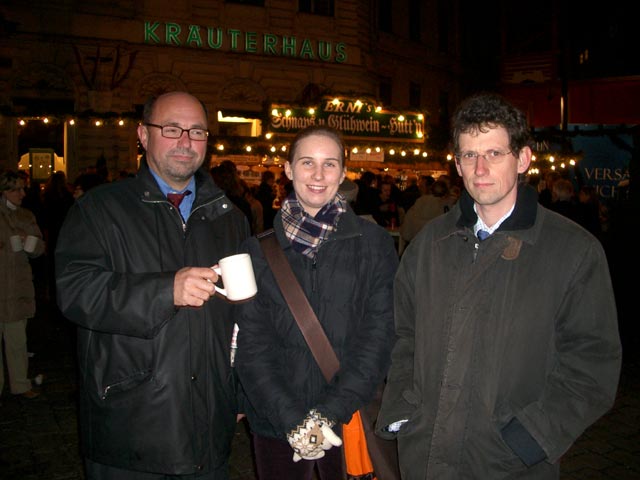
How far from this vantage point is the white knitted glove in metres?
2.35

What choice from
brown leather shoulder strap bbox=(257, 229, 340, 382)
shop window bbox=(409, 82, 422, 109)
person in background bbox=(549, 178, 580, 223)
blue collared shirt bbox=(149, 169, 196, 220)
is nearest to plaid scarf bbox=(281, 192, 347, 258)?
brown leather shoulder strap bbox=(257, 229, 340, 382)

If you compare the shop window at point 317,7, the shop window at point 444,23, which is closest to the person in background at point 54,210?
the shop window at point 317,7

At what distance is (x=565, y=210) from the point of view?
7.98 meters

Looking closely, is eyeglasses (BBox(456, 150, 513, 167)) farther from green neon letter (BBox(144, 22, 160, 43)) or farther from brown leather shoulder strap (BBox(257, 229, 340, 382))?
green neon letter (BBox(144, 22, 160, 43))

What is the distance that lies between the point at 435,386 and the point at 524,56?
22.3 m

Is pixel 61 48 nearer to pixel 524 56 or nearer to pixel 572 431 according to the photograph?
pixel 524 56

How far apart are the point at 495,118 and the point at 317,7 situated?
823 inches

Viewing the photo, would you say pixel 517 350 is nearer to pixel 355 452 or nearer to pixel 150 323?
pixel 355 452

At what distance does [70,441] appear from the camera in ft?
15.7

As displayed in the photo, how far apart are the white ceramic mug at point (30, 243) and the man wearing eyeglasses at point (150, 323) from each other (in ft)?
11.8

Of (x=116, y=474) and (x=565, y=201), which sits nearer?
(x=116, y=474)

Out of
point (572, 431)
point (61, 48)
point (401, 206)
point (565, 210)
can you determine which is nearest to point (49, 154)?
point (61, 48)

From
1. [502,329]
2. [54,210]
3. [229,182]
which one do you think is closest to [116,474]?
[502,329]

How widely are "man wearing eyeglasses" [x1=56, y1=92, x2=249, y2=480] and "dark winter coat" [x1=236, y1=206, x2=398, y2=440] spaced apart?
0.20 m
